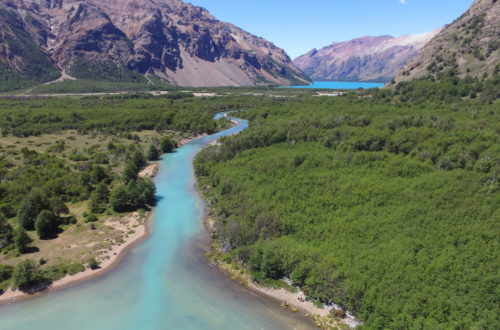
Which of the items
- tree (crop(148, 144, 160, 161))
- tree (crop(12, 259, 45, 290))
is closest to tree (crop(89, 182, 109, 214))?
tree (crop(12, 259, 45, 290))

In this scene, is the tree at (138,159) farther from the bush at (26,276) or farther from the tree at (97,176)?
the bush at (26,276)

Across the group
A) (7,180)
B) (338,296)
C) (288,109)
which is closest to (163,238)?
(338,296)

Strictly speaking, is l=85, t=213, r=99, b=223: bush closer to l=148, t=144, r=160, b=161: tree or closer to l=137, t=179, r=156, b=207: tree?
l=137, t=179, r=156, b=207: tree

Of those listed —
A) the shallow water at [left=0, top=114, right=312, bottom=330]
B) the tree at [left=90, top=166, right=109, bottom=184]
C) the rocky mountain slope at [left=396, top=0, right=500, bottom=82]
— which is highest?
the rocky mountain slope at [left=396, top=0, right=500, bottom=82]

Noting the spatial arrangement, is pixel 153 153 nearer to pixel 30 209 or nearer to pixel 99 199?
pixel 99 199

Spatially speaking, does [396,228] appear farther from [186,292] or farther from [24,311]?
[24,311]

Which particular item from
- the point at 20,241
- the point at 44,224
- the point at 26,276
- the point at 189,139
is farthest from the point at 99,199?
the point at 189,139
